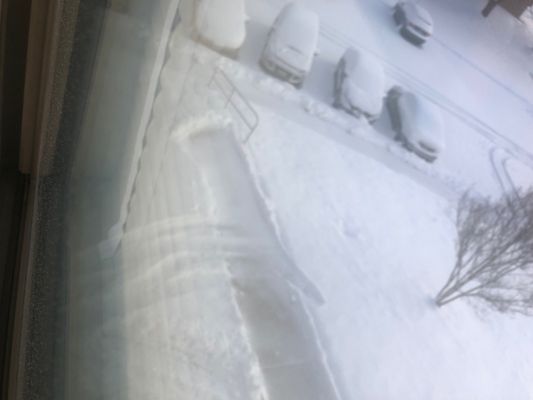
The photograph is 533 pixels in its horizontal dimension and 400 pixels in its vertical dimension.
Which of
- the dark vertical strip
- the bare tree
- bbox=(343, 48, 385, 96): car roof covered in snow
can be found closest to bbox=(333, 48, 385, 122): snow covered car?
bbox=(343, 48, 385, 96): car roof covered in snow

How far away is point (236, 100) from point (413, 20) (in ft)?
2.06

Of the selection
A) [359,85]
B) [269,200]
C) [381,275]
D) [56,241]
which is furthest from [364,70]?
[56,241]

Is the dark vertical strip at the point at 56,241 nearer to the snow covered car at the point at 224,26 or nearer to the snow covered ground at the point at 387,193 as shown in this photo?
the snow covered ground at the point at 387,193

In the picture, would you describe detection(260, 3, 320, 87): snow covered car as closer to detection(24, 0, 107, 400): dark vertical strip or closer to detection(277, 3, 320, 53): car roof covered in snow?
detection(277, 3, 320, 53): car roof covered in snow

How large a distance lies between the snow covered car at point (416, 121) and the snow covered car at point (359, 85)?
43 mm

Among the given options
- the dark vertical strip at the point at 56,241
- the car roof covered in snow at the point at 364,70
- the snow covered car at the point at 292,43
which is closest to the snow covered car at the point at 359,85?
the car roof covered in snow at the point at 364,70

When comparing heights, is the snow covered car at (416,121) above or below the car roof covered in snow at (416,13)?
below

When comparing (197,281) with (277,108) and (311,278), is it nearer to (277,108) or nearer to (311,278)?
(311,278)

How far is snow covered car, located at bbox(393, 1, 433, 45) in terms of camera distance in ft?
3.00

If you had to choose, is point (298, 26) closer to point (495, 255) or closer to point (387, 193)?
point (387, 193)

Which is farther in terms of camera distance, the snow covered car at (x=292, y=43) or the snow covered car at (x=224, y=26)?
the snow covered car at (x=292, y=43)

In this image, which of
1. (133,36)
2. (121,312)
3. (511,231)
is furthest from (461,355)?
(133,36)

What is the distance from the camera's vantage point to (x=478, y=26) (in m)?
0.79

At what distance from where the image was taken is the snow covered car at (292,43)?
126 centimetres
